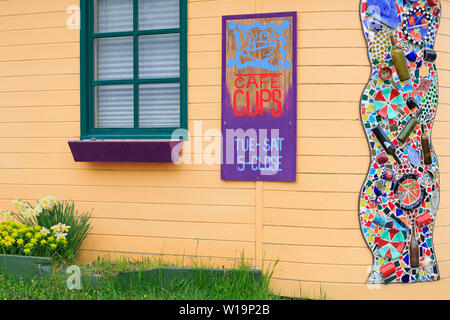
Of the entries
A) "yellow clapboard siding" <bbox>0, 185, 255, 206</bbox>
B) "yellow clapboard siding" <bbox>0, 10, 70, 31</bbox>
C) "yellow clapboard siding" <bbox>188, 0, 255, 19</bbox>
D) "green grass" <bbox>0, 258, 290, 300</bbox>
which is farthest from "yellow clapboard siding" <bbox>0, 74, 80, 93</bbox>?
"green grass" <bbox>0, 258, 290, 300</bbox>

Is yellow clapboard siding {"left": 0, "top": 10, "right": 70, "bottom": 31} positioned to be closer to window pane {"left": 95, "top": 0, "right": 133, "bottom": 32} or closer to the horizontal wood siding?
the horizontal wood siding

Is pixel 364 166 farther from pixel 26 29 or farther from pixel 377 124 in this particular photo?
pixel 26 29

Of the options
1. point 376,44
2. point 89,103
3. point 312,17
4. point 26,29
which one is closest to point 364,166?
point 376,44

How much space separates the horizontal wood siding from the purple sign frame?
9cm

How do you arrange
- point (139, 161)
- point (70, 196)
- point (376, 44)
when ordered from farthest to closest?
point (70, 196)
point (139, 161)
point (376, 44)

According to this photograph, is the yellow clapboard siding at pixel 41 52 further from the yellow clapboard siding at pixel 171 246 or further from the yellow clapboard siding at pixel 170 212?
the yellow clapboard siding at pixel 171 246

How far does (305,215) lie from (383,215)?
0.69 metres

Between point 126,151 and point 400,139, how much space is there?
99.1 inches

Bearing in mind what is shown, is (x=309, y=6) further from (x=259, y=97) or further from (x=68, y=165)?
(x=68, y=165)

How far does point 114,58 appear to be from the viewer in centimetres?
471

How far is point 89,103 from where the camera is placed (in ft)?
15.4

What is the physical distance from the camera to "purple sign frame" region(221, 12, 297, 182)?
13.6ft

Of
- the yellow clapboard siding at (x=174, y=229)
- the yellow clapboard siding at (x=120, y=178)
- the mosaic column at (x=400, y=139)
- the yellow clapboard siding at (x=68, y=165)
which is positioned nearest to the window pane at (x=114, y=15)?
the yellow clapboard siding at (x=68, y=165)

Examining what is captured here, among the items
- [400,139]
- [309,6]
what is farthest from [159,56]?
[400,139]
